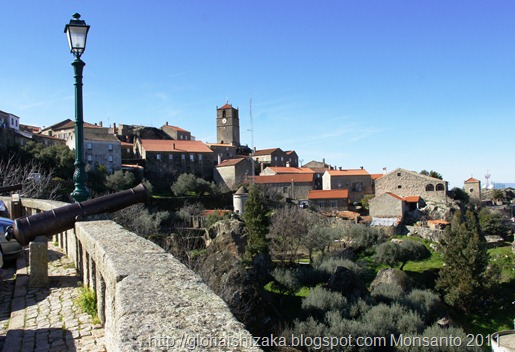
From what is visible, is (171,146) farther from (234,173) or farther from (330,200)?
(330,200)

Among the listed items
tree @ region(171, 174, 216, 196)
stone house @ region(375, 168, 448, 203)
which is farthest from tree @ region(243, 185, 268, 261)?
stone house @ region(375, 168, 448, 203)

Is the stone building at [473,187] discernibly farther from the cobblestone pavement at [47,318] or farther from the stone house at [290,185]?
the cobblestone pavement at [47,318]

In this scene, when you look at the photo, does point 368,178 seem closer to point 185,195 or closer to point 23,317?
point 185,195

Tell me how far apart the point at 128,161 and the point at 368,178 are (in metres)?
36.7

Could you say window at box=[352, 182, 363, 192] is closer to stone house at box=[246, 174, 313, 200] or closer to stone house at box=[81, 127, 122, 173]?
stone house at box=[246, 174, 313, 200]

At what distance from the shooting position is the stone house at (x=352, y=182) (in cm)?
6291

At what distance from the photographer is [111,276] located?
3695mm

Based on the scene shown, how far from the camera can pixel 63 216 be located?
256 inches

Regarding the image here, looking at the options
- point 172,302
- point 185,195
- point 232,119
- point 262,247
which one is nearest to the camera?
point 172,302

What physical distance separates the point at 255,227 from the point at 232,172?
96.0 ft

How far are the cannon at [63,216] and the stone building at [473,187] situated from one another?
70.7m

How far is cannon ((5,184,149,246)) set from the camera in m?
6.11

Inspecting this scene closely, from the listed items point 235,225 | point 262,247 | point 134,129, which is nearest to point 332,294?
point 262,247

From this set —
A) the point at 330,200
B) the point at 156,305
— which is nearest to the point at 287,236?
the point at 330,200
